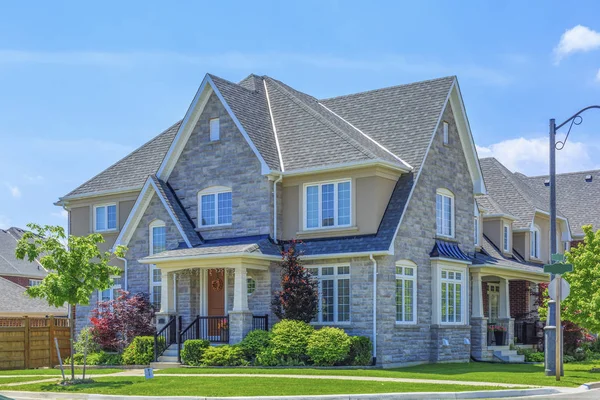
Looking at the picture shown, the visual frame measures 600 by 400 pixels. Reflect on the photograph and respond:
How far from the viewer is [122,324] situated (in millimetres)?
30312

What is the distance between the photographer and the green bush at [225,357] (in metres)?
26.4

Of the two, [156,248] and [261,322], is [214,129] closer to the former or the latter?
[156,248]

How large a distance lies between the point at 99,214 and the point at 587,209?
2741 centimetres

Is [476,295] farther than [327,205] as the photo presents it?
Yes

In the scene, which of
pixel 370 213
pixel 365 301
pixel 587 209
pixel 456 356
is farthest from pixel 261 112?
pixel 587 209

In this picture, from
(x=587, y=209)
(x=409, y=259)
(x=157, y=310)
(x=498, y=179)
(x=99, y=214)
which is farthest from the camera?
(x=587, y=209)

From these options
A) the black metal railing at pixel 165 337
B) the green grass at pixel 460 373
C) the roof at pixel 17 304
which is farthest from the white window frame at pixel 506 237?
the roof at pixel 17 304

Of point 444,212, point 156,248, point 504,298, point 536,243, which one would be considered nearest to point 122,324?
point 156,248

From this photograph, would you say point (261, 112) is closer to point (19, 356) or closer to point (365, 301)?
point (365, 301)

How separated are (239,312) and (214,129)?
7.45 m

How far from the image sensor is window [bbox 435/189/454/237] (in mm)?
30766

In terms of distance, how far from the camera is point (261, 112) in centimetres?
3241

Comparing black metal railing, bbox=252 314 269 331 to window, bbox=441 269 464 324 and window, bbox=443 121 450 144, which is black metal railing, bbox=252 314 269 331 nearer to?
window, bbox=441 269 464 324

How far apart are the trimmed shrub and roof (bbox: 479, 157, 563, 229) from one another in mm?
16495
